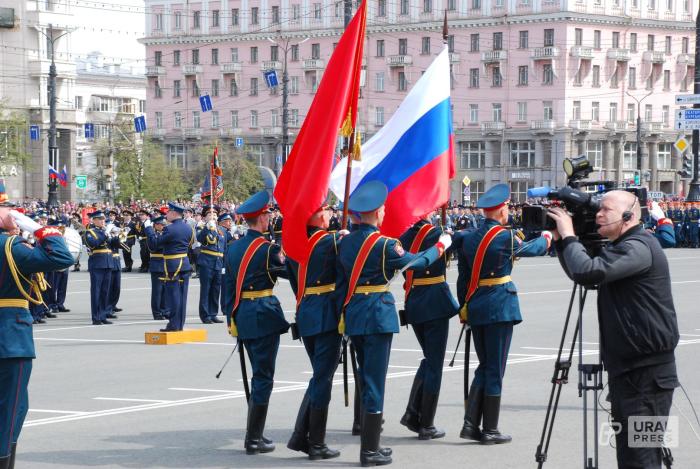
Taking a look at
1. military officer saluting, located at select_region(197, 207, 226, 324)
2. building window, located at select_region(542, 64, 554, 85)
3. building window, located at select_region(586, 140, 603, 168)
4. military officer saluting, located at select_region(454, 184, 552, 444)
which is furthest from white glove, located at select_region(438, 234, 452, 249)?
building window, located at select_region(586, 140, 603, 168)

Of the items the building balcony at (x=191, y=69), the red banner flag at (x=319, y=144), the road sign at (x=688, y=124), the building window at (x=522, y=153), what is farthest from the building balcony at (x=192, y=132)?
the red banner flag at (x=319, y=144)

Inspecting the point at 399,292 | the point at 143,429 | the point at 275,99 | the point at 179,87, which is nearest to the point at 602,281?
the point at 143,429

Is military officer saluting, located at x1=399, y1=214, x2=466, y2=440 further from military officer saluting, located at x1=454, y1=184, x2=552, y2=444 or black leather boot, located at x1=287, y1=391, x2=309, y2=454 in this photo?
black leather boot, located at x1=287, y1=391, x2=309, y2=454

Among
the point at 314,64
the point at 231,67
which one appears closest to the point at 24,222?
the point at 314,64

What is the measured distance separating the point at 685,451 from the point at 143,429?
4430 millimetres

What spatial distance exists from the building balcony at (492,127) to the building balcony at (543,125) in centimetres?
218

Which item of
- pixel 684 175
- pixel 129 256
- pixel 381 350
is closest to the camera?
pixel 381 350

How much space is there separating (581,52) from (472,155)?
425 inches

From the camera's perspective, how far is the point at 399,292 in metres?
25.5

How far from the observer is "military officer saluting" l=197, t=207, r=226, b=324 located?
66.6 ft

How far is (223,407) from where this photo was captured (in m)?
11.8

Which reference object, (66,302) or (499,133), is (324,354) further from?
(499,133)

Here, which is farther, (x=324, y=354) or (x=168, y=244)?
(x=168, y=244)

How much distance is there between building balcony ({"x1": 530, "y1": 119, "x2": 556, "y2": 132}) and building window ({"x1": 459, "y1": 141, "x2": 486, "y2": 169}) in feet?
14.2
